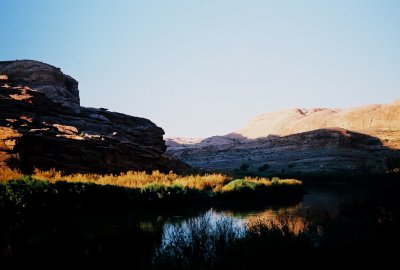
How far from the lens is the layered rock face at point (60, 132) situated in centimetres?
2628

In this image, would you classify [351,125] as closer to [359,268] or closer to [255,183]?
[255,183]

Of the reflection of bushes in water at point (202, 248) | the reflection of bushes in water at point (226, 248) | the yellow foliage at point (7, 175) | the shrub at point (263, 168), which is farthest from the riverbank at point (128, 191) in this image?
the shrub at point (263, 168)

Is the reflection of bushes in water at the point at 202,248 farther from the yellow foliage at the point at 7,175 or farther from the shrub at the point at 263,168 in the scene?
the shrub at the point at 263,168

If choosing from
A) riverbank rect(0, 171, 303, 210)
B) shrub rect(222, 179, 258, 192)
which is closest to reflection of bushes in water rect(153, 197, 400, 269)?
riverbank rect(0, 171, 303, 210)

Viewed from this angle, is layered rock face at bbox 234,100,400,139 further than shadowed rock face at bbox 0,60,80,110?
Yes

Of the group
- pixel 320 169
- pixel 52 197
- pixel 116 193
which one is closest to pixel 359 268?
pixel 52 197

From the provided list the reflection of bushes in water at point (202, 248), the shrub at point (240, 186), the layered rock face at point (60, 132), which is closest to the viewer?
the reflection of bushes in water at point (202, 248)

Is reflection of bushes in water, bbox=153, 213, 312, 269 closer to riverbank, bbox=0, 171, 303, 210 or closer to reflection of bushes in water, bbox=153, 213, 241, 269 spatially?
reflection of bushes in water, bbox=153, 213, 241, 269

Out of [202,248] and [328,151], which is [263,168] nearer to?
[328,151]

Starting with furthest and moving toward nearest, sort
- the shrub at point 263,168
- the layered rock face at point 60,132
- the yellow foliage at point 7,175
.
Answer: the shrub at point 263,168, the layered rock face at point 60,132, the yellow foliage at point 7,175

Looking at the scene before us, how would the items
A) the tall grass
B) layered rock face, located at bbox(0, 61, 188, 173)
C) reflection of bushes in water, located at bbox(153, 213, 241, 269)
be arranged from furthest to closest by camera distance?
layered rock face, located at bbox(0, 61, 188, 173) < the tall grass < reflection of bushes in water, located at bbox(153, 213, 241, 269)

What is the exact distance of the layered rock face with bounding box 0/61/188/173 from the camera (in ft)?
86.2

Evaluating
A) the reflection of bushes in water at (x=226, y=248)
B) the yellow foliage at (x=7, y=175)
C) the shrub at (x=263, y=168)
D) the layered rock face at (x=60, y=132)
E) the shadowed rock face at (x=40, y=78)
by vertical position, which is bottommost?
the shrub at (x=263, y=168)

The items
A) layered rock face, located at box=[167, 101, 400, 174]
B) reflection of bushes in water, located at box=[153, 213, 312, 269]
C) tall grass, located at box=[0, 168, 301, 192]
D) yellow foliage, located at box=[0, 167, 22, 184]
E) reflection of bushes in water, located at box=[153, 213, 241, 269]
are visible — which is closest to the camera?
reflection of bushes in water, located at box=[153, 213, 312, 269]
